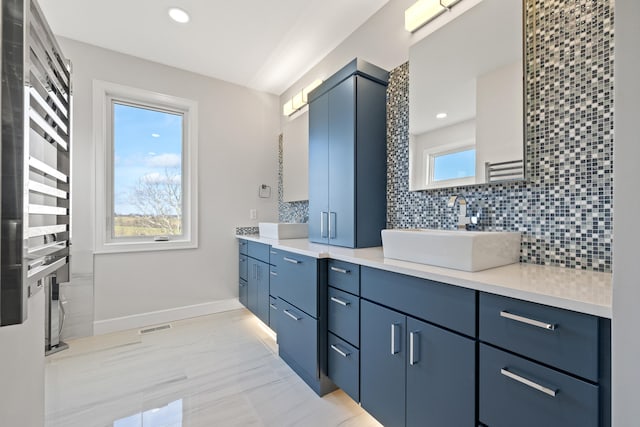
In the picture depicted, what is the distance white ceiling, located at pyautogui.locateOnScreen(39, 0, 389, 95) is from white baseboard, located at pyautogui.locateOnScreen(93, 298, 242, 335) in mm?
2521

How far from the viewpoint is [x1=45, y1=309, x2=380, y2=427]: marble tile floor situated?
1.48 meters

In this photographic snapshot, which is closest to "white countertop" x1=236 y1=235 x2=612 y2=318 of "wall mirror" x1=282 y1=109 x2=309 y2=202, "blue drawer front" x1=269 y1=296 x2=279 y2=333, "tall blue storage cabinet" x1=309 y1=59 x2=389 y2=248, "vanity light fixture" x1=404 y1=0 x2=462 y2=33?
"tall blue storage cabinet" x1=309 y1=59 x2=389 y2=248

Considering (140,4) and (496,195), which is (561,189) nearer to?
(496,195)

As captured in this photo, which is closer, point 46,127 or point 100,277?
point 46,127

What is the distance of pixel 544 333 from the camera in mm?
809

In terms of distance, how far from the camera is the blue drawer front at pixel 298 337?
169 centimetres

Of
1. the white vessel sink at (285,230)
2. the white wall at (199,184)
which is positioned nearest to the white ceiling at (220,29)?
the white wall at (199,184)

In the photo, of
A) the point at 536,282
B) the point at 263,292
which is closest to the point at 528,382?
the point at 536,282

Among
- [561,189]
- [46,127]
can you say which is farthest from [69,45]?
[561,189]

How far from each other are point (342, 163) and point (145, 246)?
2.15 metres

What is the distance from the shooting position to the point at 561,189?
3.92 ft

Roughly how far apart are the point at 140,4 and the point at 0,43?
1.92 m

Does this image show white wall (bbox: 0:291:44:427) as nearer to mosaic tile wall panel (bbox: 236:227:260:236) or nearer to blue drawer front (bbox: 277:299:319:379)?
blue drawer front (bbox: 277:299:319:379)

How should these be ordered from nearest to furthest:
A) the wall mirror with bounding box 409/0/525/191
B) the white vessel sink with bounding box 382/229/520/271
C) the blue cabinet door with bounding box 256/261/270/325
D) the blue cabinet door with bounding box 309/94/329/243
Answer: the white vessel sink with bounding box 382/229/520/271 → the wall mirror with bounding box 409/0/525/191 → the blue cabinet door with bounding box 309/94/329/243 → the blue cabinet door with bounding box 256/261/270/325
